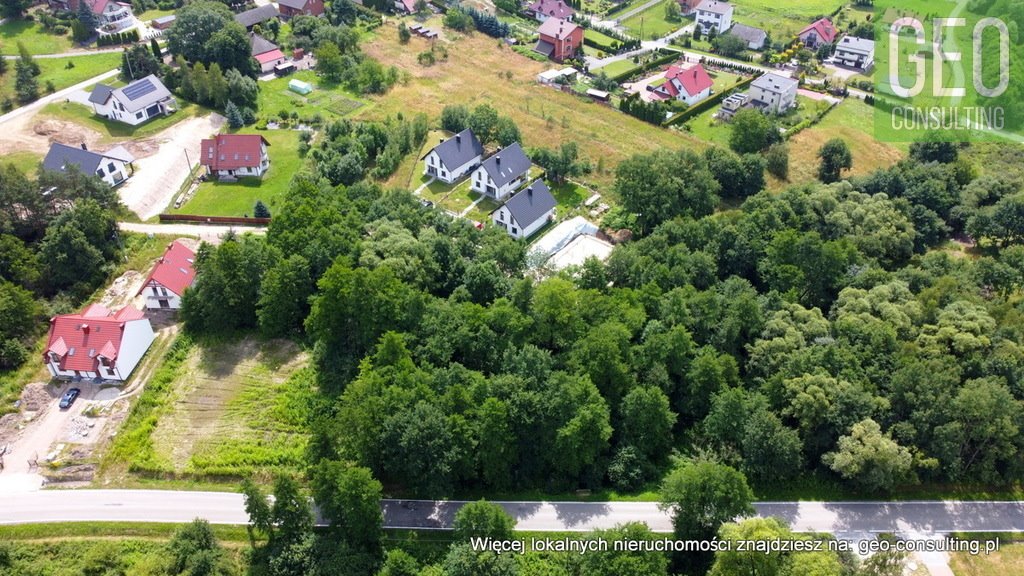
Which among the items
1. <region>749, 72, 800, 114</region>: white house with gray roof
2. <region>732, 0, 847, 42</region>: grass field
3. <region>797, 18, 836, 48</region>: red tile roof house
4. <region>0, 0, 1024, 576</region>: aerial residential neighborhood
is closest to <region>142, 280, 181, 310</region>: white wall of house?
<region>0, 0, 1024, 576</region>: aerial residential neighborhood

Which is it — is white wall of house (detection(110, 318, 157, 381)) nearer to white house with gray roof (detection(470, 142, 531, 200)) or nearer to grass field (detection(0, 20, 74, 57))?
white house with gray roof (detection(470, 142, 531, 200))

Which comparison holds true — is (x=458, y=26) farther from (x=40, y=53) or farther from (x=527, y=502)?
(x=527, y=502)

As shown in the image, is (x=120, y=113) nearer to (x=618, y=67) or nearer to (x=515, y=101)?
(x=515, y=101)

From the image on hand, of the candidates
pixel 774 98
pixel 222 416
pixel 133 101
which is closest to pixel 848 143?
pixel 774 98

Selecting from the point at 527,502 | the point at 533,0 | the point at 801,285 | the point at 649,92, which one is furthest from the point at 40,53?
the point at 801,285

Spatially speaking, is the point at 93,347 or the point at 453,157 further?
the point at 453,157

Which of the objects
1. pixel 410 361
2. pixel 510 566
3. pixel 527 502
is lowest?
pixel 527 502

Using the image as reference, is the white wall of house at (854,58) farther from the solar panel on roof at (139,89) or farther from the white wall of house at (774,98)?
the solar panel on roof at (139,89)

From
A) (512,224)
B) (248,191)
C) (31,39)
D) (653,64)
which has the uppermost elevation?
(31,39)
